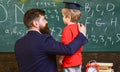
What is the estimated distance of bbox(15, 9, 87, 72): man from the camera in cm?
329

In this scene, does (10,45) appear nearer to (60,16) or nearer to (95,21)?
(60,16)

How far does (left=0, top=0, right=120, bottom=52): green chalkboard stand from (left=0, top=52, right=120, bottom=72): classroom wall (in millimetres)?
107

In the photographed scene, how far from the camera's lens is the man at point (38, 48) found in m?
3.29

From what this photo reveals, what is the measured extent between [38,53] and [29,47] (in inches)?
3.9

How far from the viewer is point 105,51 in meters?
5.59

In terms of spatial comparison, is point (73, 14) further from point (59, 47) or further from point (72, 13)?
point (59, 47)

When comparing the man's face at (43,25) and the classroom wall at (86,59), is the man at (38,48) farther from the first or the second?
the classroom wall at (86,59)

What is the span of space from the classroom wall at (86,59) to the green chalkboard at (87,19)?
0.35ft

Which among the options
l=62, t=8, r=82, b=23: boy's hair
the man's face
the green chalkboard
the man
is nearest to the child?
l=62, t=8, r=82, b=23: boy's hair

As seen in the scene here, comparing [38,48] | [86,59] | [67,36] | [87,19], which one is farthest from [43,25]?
[86,59]

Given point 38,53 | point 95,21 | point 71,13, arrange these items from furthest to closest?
point 95,21, point 71,13, point 38,53

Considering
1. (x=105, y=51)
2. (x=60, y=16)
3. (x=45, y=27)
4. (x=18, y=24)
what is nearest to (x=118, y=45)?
(x=105, y=51)

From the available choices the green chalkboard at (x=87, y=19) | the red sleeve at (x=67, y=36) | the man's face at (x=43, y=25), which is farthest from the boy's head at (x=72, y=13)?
the green chalkboard at (x=87, y=19)

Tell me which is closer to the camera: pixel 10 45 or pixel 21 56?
pixel 21 56
